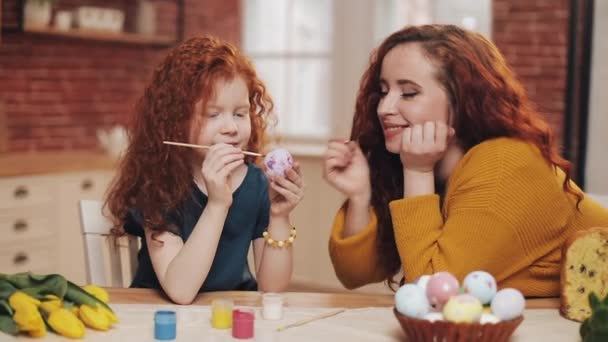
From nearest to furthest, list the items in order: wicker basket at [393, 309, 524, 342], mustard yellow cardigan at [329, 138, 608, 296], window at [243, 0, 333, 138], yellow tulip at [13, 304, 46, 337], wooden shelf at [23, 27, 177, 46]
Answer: wicker basket at [393, 309, 524, 342], yellow tulip at [13, 304, 46, 337], mustard yellow cardigan at [329, 138, 608, 296], wooden shelf at [23, 27, 177, 46], window at [243, 0, 333, 138]

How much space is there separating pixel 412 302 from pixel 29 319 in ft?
2.08

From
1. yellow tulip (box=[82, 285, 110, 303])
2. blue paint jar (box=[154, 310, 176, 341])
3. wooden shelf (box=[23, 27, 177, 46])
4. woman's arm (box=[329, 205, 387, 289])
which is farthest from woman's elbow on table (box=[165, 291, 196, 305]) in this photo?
wooden shelf (box=[23, 27, 177, 46])

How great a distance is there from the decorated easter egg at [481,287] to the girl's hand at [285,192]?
64cm

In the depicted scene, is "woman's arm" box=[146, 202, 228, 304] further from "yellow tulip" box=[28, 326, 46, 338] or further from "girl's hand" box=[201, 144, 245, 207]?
"yellow tulip" box=[28, 326, 46, 338]

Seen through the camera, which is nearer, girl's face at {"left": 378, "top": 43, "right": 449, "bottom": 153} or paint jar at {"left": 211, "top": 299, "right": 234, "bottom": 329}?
paint jar at {"left": 211, "top": 299, "right": 234, "bottom": 329}

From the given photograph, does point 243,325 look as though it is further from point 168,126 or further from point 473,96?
point 473,96

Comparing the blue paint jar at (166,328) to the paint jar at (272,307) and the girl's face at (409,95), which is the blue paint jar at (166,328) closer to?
the paint jar at (272,307)

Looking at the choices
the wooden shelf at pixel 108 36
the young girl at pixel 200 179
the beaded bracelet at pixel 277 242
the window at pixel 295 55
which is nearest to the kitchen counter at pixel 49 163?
the wooden shelf at pixel 108 36

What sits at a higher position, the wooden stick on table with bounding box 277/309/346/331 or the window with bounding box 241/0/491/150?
the window with bounding box 241/0/491/150

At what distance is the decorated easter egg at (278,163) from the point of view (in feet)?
6.23

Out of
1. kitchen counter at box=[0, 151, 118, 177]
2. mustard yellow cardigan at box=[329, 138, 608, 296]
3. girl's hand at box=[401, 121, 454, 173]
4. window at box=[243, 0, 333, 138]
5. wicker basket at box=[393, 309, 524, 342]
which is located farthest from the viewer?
window at box=[243, 0, 333, 138]

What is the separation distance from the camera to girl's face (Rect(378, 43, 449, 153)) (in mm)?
1832

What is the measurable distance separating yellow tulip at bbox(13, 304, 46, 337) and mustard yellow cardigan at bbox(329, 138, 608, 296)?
0.72 m

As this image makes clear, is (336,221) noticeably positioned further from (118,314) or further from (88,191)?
(88,191)
